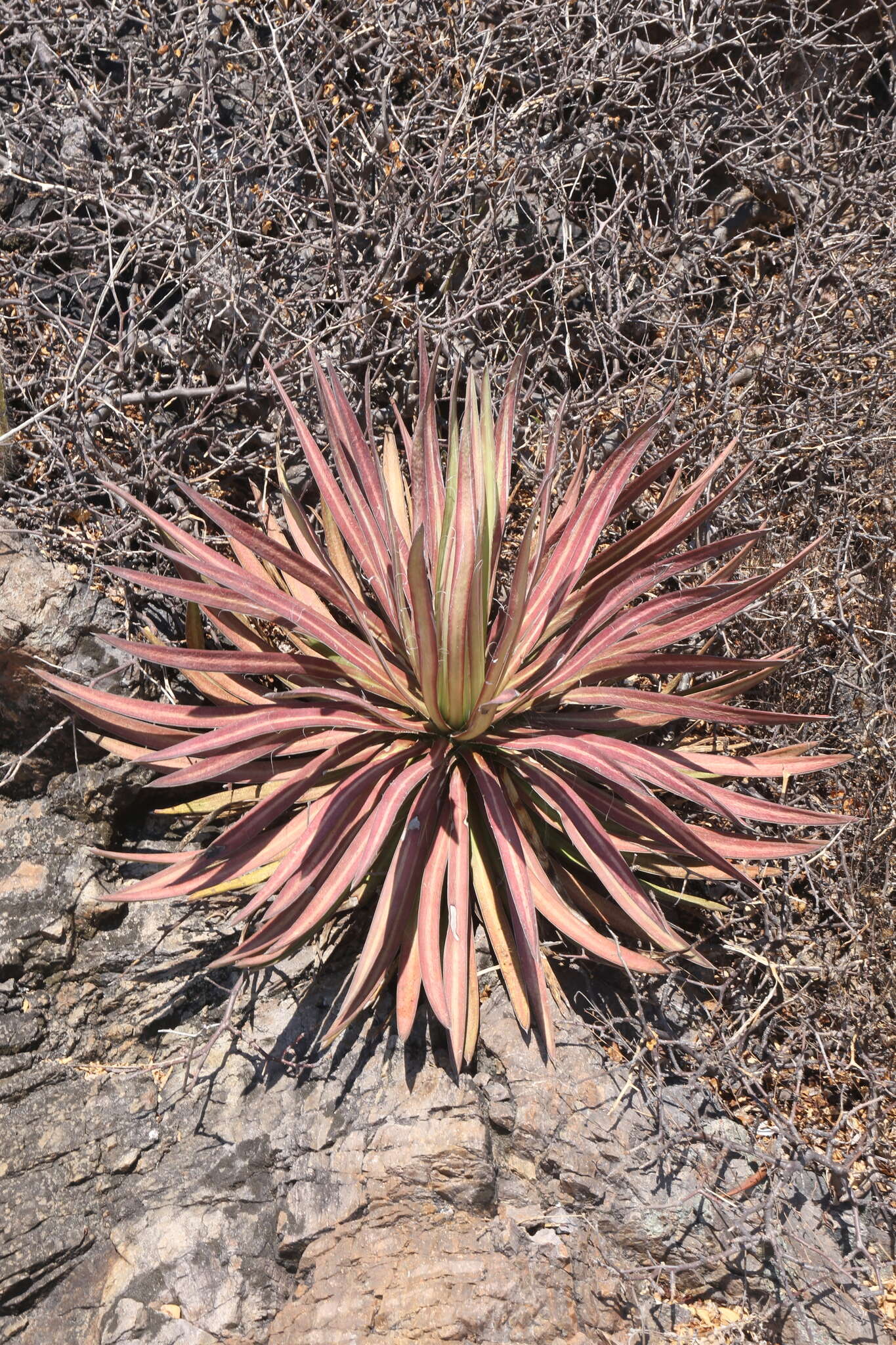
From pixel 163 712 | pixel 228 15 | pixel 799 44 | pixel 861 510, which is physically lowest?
pixel 861 510

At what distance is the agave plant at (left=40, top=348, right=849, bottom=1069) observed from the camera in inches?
70.1

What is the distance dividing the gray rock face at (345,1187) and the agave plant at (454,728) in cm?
20

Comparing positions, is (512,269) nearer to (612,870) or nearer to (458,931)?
(612,870)

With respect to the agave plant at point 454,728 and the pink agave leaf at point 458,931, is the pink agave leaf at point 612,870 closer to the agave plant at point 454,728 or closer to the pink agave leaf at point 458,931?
the agave plant at point 454,728

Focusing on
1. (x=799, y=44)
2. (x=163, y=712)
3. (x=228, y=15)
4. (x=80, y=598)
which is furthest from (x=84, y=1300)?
(x=799, y=44)

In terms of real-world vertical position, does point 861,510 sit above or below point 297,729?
below

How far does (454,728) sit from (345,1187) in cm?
94

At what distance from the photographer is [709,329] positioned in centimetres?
278

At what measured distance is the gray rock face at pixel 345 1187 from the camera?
5.30ft

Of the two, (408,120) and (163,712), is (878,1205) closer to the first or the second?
(163,712)

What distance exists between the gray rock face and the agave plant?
198 millimetres

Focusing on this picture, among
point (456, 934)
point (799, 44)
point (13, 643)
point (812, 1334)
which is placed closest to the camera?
point (812, 1334)

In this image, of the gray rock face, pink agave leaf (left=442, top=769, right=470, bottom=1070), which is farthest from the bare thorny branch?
pink agave leaf (left=442, top=769, right=470, bottom=1070)

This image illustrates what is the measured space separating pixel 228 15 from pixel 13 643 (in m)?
2.13
